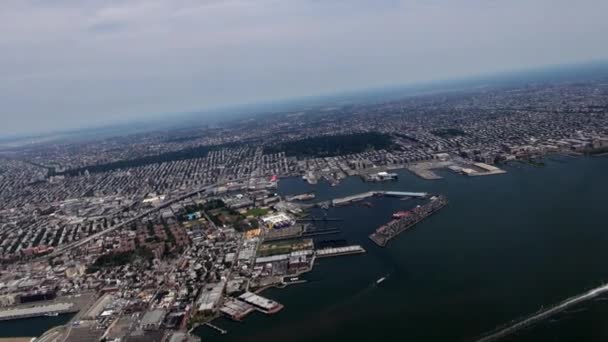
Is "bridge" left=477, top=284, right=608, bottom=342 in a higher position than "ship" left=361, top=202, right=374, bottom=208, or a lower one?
lower

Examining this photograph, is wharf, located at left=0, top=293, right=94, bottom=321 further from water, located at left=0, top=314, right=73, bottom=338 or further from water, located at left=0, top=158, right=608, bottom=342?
water, located at left=0, top=158, right=608, bottom=342

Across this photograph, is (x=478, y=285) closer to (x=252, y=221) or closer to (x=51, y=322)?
(x=252, y=221)

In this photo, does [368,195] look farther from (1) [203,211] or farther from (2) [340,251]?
(1) [203,211]

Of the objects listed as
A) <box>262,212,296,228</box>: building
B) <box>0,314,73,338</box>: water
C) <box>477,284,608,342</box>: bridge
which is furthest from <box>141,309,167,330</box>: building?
<box>477,284,608,342</box>: bridge

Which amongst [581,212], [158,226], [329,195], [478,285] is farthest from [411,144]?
[478,285]

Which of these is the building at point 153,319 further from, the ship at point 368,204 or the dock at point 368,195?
the ship at point 368,204

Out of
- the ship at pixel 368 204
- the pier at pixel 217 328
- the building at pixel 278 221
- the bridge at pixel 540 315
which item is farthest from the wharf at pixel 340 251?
the bridge at pixel 540 315

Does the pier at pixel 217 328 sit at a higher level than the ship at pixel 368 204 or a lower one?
lower
